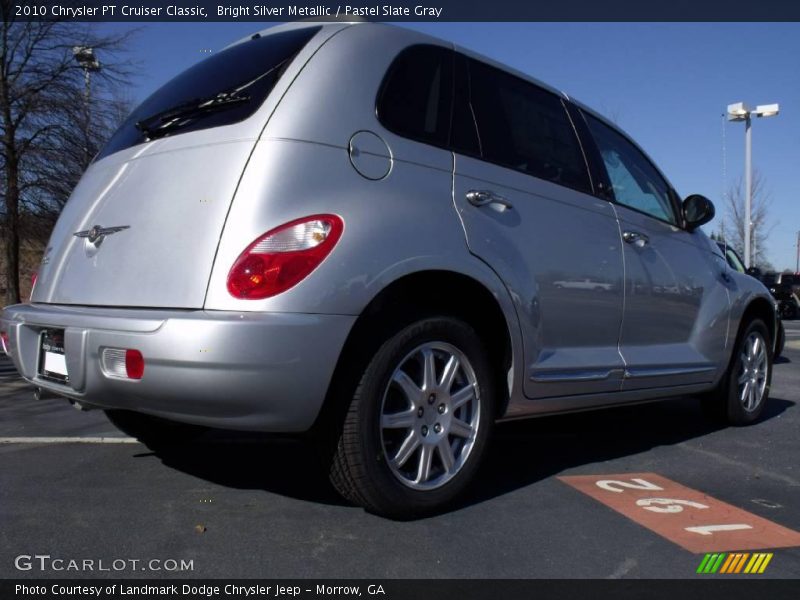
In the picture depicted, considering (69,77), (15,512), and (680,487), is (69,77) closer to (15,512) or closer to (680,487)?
(15,512)

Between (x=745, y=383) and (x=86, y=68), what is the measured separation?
1558 centimetres

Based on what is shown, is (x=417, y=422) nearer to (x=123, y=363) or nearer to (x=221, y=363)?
(x=221, y=363)

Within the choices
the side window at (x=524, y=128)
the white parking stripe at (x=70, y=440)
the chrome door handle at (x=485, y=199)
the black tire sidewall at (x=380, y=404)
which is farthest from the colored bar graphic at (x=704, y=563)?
the white parking stripe at (x=70, y=440)

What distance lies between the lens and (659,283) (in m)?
4.16

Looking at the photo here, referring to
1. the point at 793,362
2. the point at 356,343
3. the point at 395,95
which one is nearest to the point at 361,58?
the point at 395,95

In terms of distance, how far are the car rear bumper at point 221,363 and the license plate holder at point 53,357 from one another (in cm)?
19

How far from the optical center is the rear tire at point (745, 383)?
16.3ft

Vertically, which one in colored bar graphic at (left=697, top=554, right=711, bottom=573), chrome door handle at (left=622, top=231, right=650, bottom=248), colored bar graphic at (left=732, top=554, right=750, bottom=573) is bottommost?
colored bar graphic at (left=732, top=554, right=750, bottom=573)

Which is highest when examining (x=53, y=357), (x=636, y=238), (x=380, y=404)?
(x=636, y=238)

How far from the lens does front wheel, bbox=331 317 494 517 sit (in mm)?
2662

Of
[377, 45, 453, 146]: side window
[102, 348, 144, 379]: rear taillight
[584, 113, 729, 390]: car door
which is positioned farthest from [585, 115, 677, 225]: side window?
[102, 348, 144, 379]: rear taillight

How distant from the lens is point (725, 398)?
4.96 m

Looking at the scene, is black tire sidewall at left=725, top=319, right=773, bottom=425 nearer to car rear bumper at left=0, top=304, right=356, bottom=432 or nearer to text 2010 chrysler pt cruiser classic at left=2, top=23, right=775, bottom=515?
text 2010 chrysler pt cruiser classic at left=2, top=23, right=775, bottom=515


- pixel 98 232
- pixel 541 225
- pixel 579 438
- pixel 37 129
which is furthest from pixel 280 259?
pixel 37 129
